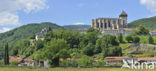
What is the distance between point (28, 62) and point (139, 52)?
53.4m

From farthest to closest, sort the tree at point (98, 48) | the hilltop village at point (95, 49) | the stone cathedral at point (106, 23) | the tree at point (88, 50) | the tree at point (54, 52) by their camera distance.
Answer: the stone cathedral at point (106, 23) < the tree at point (98, 48) < the tree at point (88, 50) < the hilltop village at point (95, 49) < the tree at point (54, 52)

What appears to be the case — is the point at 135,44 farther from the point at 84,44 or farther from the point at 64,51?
the point at 64,51

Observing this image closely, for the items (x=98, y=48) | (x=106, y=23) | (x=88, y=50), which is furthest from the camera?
(x=106, y=23)

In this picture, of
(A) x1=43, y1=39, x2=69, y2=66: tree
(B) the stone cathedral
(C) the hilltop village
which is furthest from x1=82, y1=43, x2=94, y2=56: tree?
(B) the stone cathedral

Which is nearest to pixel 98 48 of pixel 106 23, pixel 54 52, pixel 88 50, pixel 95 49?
pixel 95 49

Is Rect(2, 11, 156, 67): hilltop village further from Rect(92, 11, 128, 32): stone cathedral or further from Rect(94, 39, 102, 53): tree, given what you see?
Rect(92, 11, 128, 32): stone cathedral

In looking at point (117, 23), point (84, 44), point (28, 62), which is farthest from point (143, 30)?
point (28, 62)

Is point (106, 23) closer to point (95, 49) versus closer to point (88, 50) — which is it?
point (95, 49)

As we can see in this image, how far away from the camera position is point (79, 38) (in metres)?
139

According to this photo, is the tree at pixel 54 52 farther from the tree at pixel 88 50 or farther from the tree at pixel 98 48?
the tree at pixel 98 48

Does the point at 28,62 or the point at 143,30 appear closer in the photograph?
the point at 28,62

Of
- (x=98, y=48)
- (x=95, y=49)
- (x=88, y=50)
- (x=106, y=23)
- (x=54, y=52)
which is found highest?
(x=106, y=23)

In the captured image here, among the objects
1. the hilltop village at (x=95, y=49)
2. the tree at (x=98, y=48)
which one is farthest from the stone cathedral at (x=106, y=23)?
the tree at (x=98, y=48)

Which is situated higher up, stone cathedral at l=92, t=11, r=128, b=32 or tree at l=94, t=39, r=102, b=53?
stone cathedral at l=92, t=11, r=128, b=32
